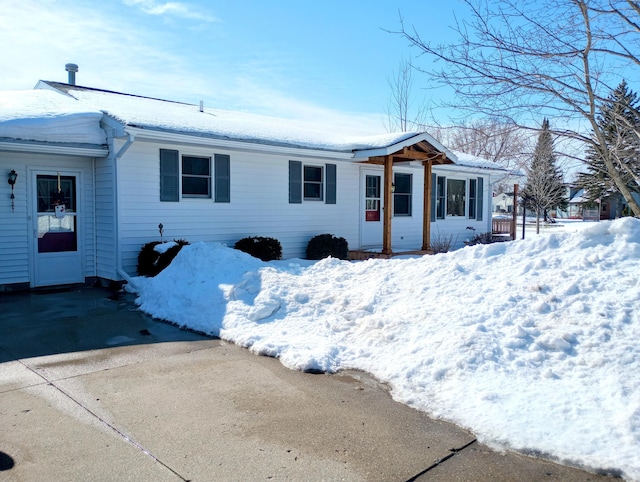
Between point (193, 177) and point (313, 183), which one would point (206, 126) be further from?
point (313, 183)

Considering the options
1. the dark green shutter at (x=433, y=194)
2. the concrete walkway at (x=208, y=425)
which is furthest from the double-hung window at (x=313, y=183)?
the concrete walkway at (x=208, y=425)

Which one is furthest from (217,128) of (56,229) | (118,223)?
(56,229)

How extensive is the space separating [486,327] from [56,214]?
29.9 ft

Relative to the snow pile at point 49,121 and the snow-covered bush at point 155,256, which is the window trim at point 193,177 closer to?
the snow-covered bush at point 155,256

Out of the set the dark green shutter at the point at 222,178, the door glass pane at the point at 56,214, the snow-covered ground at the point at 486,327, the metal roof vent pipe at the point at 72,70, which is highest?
the metal roof vent pipe at the point at 72,70

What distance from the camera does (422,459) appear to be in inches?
152

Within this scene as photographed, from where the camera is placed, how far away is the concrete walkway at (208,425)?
3.69 meters

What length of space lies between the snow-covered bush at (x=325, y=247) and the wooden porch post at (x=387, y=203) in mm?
1301

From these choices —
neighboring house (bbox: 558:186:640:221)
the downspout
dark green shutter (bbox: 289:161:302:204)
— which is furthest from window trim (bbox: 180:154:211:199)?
neighboring house (bbox: 558:186:640:221)

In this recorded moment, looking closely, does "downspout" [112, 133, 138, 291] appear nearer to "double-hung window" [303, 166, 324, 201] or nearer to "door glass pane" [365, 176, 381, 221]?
"double-hung window" [303, 166, 324, 201]

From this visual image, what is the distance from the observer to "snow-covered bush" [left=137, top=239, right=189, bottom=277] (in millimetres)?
10500

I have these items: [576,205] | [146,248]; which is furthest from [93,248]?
[576,205]

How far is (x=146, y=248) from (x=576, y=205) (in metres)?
63.7

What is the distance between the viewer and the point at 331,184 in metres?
14.9
